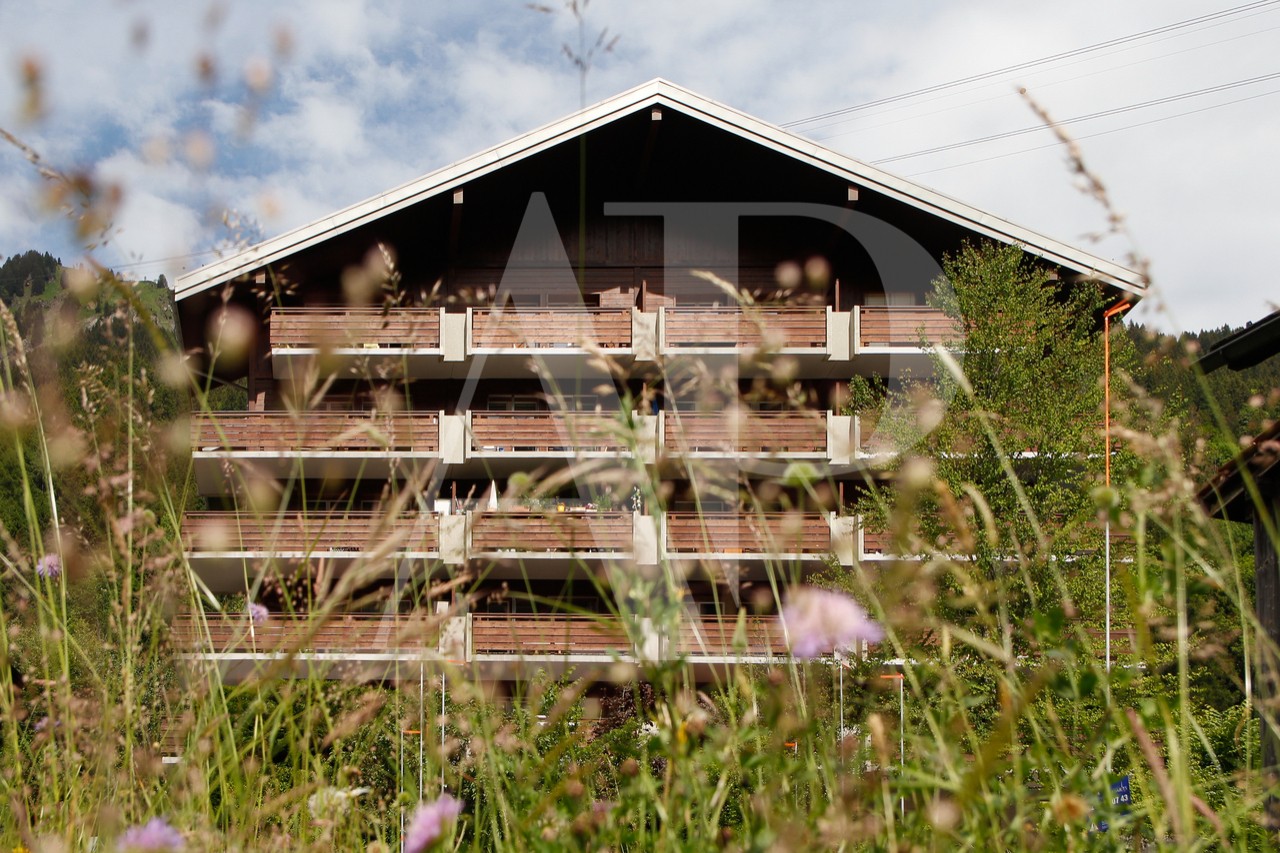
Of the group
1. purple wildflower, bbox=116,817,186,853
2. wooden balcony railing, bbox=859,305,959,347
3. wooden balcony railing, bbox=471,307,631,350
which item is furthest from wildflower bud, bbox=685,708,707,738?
wooden balcony railing, bbox=859,305,959,347

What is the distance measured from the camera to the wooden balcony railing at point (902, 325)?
17953 mm

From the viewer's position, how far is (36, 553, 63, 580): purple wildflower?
1572mm

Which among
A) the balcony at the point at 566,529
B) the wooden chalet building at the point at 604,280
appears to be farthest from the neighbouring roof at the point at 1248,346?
the wooden chalet building at the point at 604,280

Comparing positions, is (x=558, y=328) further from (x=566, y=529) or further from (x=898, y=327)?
(x=566, y=529)

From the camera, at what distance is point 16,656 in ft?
5.65

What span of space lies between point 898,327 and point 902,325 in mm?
79

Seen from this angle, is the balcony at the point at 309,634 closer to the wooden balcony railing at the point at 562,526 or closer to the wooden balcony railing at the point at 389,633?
the wooden balcony railing at the point at 389,633

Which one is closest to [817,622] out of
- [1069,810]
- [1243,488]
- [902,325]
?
[1069,810]

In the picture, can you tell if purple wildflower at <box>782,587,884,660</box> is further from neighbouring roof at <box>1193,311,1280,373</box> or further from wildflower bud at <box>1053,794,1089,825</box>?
neighbouring roof at <box>1193,311,1280,373</box>

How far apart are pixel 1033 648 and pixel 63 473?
1424mm

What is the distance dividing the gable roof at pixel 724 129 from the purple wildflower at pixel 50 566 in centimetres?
1550

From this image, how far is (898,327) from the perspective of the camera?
18062 mm

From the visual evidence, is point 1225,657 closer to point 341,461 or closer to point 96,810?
point 96,810

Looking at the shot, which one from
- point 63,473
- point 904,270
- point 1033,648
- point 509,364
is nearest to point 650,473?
point 1033,648
